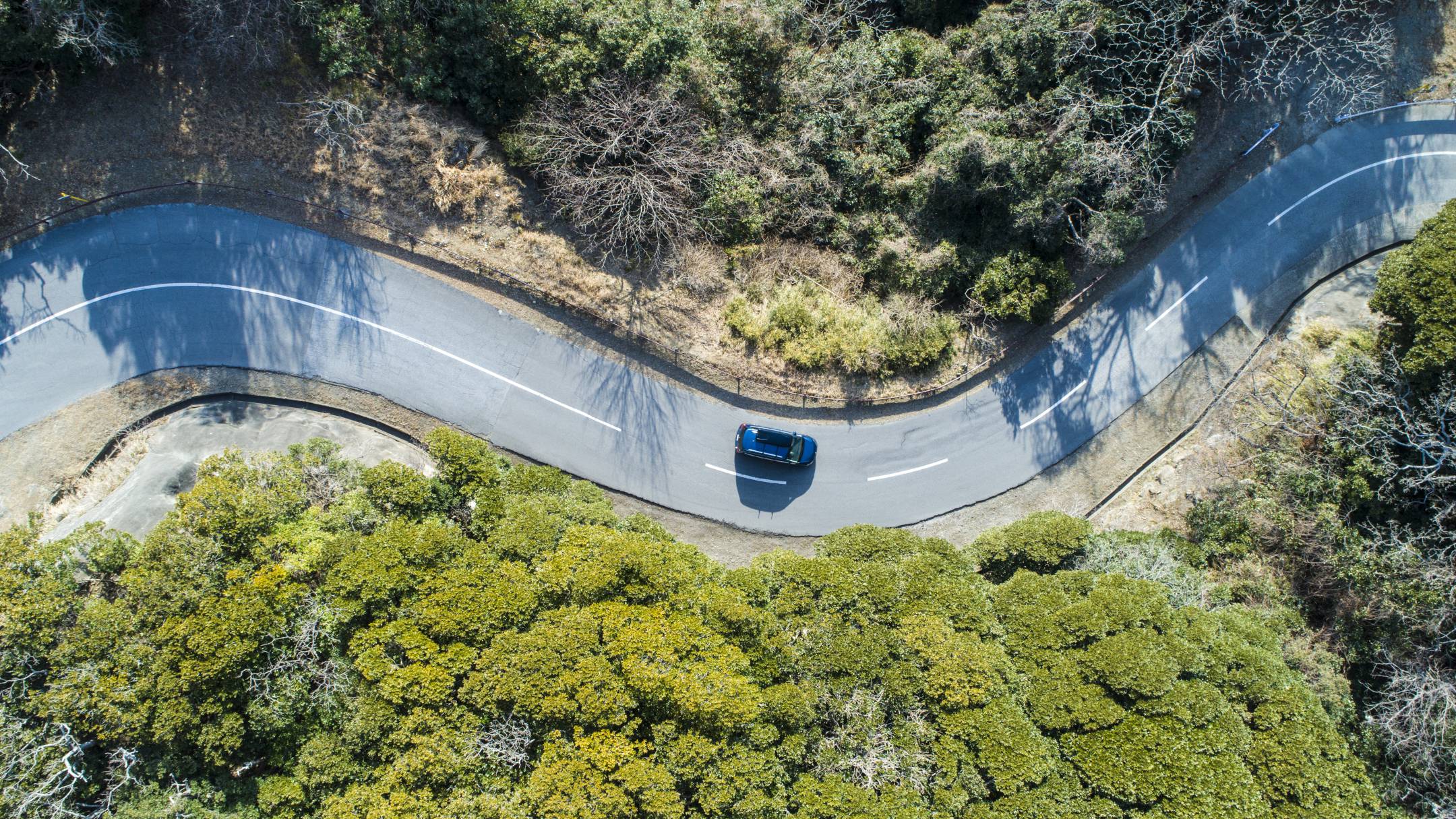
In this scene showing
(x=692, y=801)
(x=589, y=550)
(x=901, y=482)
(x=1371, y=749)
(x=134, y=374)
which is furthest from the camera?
(x=901, y=482)

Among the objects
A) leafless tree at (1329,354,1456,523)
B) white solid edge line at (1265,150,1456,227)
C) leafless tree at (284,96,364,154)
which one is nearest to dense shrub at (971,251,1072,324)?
white solid edge line at (1265,150,1456,227)

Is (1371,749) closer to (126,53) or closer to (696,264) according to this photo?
(696,264)

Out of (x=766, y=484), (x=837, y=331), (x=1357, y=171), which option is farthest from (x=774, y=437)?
(x=1357, y=171)

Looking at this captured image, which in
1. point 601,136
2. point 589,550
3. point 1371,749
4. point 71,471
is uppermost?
point 601,136

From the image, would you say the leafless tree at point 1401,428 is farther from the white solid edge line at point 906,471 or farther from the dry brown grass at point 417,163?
the dry brown grass at point 417,163

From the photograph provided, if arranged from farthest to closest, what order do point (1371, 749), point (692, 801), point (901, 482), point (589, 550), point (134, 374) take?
point (901, 482), point (134, 374), point (1371, 749), point (589, 550), point (692, 801)

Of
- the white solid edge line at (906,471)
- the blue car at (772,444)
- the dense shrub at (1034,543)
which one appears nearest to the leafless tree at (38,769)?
the blue car at (772,444)

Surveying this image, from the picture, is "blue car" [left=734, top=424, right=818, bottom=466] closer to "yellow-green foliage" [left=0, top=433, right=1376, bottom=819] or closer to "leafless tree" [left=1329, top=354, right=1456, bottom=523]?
"yellow-green foliage" [left=0, top=433, right=1376, bottom=819]

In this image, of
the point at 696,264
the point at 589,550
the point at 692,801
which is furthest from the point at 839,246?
the point at 692,801

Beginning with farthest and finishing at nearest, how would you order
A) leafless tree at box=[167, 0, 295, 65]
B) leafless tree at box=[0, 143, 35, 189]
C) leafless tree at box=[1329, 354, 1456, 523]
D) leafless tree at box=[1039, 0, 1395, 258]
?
leafless tree at box=[1039, 0, 1395, 258]
leafless tree at box=[0, 143, 35, 189]
leafless tree at box=[167, 0, 295, 65]
leafless tree at box=[1329, 354, 1456, 523]
